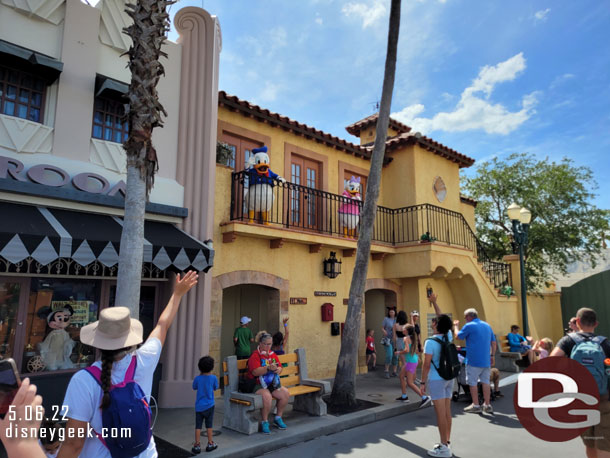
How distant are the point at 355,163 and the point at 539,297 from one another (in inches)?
408

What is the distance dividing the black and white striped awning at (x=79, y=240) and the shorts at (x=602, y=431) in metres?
5.60

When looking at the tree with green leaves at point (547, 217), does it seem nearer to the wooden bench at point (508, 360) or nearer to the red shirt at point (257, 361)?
the wooden bench at point (508, 360)

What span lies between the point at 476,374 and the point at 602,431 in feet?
11.0

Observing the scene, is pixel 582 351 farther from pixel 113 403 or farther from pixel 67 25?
pixel 67 25

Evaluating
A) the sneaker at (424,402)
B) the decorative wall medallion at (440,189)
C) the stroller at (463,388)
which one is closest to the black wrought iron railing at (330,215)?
the decorative wall medallion at (440,189)

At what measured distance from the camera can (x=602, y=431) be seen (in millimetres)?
3875

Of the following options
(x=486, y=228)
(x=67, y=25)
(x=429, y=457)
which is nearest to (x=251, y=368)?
(x=429, y=457)

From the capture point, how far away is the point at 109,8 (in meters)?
7.43

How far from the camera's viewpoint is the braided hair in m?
2.25

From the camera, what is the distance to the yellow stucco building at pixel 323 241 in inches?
358

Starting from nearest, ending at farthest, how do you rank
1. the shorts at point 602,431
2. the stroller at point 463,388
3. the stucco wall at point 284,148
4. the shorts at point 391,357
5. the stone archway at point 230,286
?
1. the shorts at point 602,431
2. the stroller at point 463,388
3. the stone archway at point 230,286
4. the stucco wall at point 284,148
5. the shorts at point 391,357

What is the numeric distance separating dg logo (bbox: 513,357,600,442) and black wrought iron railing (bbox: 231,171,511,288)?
221 inches

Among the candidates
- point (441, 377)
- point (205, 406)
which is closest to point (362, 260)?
point (441, 377)

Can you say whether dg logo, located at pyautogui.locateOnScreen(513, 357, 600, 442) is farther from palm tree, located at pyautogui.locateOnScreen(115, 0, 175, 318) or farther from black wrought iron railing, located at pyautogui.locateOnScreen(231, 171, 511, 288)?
black wrought iron railing, located at pyautogui.locateOnScreen(231, 171, 511, 288)
